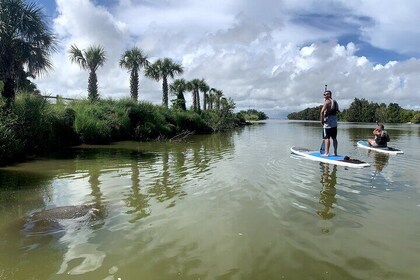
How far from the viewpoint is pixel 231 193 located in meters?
8.75

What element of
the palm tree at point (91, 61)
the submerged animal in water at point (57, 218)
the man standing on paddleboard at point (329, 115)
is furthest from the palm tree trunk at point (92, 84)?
the submerged animal in water at point (57, 218)

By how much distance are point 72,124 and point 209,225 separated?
17.4 meters

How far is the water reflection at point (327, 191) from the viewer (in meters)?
6.97

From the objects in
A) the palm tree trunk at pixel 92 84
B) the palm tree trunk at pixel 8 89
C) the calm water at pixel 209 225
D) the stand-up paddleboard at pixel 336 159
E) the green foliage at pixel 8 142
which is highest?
the palm tree trunk at pixel 92 84

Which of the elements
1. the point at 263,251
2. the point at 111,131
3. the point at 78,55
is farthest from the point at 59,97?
the point at 263,251

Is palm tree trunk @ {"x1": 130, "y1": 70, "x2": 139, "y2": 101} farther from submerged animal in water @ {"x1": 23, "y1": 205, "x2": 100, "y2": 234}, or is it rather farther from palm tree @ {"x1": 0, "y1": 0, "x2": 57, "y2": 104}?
submerged animal in water @ {"x1": 23, "y1": 205, "x2": 100, "y2": 234}

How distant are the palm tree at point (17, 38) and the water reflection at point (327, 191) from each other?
13613 millimetres

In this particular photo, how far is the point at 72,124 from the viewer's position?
21.4 meters

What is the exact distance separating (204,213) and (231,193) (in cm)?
186

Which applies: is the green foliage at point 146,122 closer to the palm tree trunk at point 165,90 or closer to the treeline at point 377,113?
the palm tree trunk at point 165,90

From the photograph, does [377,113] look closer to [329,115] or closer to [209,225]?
[329,115]

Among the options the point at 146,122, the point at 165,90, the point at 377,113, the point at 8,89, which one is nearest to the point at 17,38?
the point at 8,89

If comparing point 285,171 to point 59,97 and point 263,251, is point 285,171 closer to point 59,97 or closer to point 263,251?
point 263,251

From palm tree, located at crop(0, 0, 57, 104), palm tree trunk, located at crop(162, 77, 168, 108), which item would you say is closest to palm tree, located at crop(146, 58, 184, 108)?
palm tree trunk, located at crop(162, 77, 168, 108)
